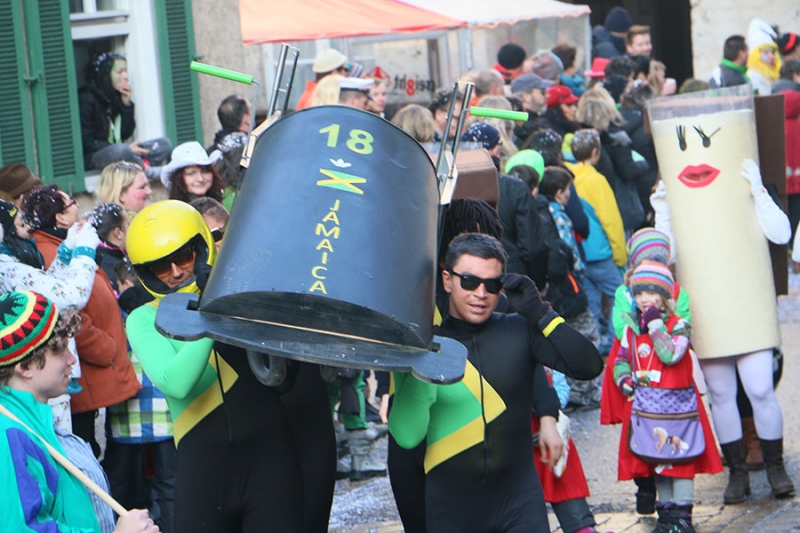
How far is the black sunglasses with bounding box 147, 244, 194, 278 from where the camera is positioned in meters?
4.46

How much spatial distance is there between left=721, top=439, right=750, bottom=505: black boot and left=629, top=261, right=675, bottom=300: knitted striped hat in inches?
36.6

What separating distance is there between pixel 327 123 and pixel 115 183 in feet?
11.0

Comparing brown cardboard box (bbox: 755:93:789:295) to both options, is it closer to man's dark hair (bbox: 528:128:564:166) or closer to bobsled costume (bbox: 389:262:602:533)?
man's dark hair (bbox: 528:128:564:166)

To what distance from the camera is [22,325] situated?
3.65m

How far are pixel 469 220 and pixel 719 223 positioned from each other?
177 cm

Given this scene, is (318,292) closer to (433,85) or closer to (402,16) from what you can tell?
(402,16)

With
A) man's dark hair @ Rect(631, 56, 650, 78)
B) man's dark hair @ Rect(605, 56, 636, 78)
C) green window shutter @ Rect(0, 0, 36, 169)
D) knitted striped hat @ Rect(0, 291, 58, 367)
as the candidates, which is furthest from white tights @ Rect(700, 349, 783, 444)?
man's dark hair @ Rect(631, 56, 650, 78)

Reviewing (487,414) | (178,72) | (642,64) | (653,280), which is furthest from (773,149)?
(642,64)

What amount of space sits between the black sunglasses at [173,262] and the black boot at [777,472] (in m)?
3.35

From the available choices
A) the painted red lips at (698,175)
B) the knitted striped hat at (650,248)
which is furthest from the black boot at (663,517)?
the painted red lips at (698,175)

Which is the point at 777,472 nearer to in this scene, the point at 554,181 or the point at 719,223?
the point at 719,223

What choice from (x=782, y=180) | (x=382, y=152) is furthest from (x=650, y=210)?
(x=382, y=152)

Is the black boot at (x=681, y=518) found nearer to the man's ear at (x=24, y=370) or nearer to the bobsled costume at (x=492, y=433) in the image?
the bobsled costume at (x=492, y=433)

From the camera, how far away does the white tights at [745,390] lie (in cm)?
648
